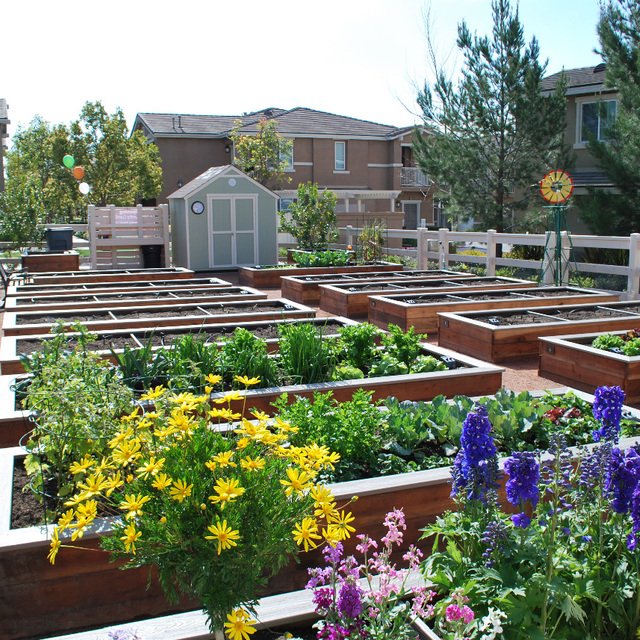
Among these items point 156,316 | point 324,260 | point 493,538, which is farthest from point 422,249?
point 493,538

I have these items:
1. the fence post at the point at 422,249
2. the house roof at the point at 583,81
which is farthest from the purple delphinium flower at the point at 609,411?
the house roof at the point at 583,81

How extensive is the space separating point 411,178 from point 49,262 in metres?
25.7

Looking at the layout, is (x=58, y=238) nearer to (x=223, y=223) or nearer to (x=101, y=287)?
(x=223, y=223)

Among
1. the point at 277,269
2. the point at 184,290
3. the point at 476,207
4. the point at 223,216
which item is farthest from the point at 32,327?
the point at 476,207

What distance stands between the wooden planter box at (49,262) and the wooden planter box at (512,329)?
11.4 metres

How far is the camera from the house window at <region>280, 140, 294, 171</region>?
3178 cm

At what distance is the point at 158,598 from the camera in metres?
3.38

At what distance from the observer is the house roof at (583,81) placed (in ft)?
71.4

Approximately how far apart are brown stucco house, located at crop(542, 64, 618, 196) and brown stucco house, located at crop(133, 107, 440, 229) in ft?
36.7

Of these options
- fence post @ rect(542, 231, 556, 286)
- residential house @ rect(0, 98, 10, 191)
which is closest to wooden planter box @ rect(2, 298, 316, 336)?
fence post @ rect(542, 231, 556, 286)

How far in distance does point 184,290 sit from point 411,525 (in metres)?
8.38

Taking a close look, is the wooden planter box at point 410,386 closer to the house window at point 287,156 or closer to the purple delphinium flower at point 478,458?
the purple delphinium flower at point 478,458

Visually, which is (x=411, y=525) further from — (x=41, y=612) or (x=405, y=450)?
(x=41, y=612)

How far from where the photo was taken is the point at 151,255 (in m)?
19.7
